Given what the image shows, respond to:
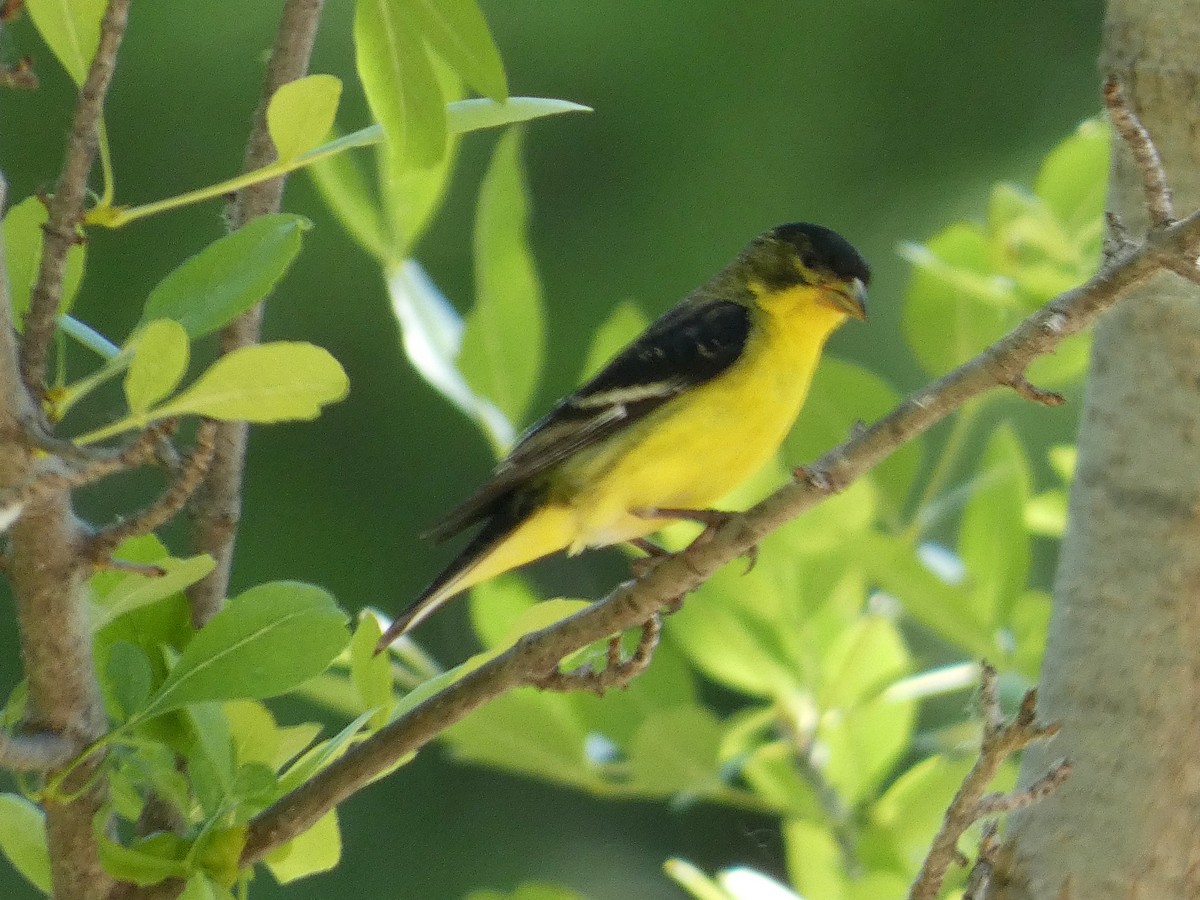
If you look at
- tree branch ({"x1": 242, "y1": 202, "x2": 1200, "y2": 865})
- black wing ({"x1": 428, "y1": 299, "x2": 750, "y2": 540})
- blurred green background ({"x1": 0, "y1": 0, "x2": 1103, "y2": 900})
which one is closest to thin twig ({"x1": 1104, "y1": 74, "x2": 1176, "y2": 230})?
tree branch ({"x1": 242, "y1": 202, "x2": 1200, "y2": 865})

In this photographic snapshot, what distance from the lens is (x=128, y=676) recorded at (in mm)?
491

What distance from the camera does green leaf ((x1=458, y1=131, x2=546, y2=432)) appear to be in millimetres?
727

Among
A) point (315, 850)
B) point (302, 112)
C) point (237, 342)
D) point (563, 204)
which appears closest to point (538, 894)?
point (315, 850)

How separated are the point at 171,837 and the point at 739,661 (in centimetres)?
38

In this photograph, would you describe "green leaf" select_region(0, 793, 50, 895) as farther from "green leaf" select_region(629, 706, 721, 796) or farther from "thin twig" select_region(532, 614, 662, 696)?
"green leaf" select_region(629, 706, 721, 796)

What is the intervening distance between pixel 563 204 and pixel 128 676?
49.9 inches

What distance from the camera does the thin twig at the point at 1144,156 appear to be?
1.62ft

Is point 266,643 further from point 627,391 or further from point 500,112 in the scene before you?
point 627,391

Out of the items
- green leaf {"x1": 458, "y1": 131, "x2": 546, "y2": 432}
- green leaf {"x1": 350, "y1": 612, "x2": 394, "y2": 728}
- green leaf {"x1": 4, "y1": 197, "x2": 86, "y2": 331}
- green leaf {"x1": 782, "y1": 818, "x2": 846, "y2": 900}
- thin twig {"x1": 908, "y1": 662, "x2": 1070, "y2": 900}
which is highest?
green leaf {"x1": 4, "y1": 197, "x2": 86, "y2": 331}

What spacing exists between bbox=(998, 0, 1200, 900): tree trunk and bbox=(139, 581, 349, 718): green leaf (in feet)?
0.99

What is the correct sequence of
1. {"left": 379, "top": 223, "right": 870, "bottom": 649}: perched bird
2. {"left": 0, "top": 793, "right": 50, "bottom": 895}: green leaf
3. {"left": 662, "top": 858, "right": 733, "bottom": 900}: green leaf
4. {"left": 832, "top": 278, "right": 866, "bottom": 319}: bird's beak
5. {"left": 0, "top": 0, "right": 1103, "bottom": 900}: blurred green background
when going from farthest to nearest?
{"left": 0, "top": 0, "right": 1103, "bottom": 900}: blurred green background
{"left": 832, "top": 278, "right": 866, "bottom": 319}: bird's beak
{"left": 379, "top": 223, "right": 870, "bottom": 649}: perched bird
{"left": 662, "top": 858, "right": 733, "bottom": 900}: green leaf
{"left": 0, "top": 793, "right": 50, "bottom": 895}: green leaf

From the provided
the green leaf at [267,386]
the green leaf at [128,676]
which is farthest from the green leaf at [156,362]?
the green leaf at [128,676]

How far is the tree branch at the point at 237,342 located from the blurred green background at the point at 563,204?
866 mm

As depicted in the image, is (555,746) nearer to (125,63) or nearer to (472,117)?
(472,117)
